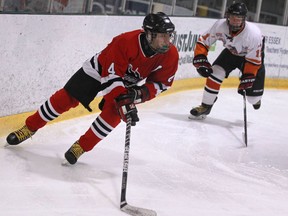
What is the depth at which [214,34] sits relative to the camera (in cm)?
486

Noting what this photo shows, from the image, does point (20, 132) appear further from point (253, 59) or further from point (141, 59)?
point (253, 59)

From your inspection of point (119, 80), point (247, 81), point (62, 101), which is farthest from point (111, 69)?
point (247, 81)

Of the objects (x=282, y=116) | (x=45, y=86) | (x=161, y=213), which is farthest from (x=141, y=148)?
(x=282, y=116)

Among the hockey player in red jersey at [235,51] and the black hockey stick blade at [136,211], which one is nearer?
the black hockey stick blade at [136,211]

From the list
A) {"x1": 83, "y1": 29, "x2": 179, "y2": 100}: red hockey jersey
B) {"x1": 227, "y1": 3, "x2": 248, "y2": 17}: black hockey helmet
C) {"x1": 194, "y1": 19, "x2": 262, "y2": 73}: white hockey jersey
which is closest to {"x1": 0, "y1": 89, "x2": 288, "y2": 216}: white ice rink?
{"x1": 83, "y1": 29, "x2": 179, "y2": 100}: red hockey jersey

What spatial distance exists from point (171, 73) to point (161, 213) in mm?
855

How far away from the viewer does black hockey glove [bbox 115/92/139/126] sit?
2998mm

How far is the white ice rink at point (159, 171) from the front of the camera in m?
2.85

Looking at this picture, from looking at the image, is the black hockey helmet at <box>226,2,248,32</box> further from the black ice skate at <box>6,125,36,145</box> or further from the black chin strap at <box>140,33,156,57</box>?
the black ice skate at <box>6,125,36,145</box>

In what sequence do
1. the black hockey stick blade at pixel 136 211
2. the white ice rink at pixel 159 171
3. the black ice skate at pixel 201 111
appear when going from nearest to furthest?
the black hockey stick blade at pixel 136 211
the white ice rink at pixel 159 171
the black ice skate at pixel 201 111

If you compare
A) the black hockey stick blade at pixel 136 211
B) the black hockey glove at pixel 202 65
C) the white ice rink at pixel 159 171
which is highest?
the black hockey glove at pixel 202 65

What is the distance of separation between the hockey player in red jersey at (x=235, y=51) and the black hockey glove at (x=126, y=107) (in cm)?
180

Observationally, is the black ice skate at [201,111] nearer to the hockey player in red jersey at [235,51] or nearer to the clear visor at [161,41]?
the hockey player in red jersey at [235,51]

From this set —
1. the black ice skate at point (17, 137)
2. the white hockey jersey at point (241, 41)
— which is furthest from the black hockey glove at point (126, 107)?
the white hockey jersey at point (241, 41)
